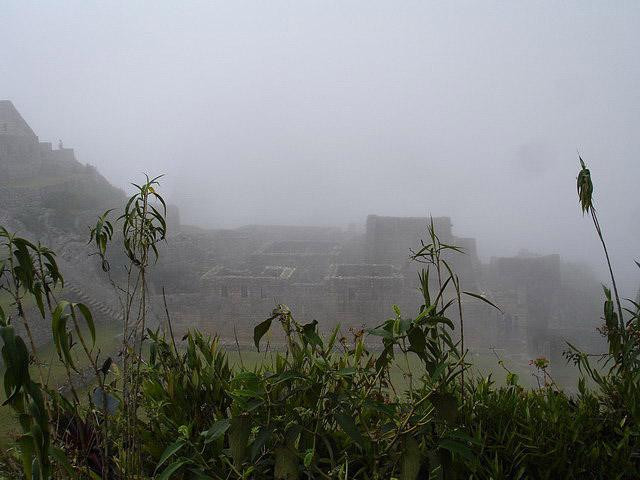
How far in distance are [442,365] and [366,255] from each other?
13518mm

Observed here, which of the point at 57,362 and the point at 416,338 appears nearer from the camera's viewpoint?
the point at 416,338

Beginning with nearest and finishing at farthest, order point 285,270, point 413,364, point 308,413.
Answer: point 308,413 < point 413,364 < point 285,270

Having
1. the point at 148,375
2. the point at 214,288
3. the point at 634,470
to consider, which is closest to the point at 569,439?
the point at 634,470

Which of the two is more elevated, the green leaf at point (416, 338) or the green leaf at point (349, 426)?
the green leaf at point (416, 338)

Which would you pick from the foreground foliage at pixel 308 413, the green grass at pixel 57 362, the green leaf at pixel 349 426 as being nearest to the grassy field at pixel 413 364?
the green grass at pixel 57 362

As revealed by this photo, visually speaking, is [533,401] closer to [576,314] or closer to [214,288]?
[214,288]

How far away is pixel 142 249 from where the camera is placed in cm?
129

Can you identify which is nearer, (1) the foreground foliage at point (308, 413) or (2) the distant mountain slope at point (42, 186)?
(1) the foreground foliage at point (308, 413)

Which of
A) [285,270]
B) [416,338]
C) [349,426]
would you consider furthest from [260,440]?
[285,270]

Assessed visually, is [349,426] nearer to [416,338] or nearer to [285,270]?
[416,338]

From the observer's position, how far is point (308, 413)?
1263 millimetres

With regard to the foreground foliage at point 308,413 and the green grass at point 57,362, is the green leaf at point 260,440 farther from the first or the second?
the green grass at point 57,362

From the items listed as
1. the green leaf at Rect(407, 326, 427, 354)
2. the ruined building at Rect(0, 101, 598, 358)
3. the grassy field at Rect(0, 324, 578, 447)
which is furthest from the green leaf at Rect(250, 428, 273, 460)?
the ruined building at Rect(0, 101, 598, 358)

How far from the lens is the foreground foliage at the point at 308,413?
1.05 meters
